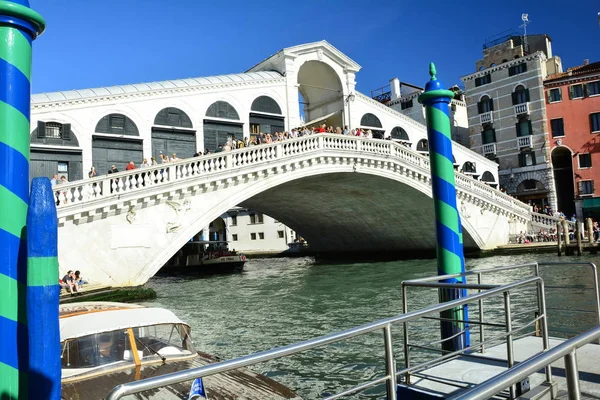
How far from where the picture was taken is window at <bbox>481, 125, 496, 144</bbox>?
2953 centimetres

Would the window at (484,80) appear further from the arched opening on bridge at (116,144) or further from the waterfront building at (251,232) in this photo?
the arched opening on bridge at (116,144)

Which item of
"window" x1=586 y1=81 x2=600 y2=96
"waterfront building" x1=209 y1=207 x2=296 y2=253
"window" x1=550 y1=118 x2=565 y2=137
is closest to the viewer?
"window" x1=586 y1=81 x2=600 y2=96

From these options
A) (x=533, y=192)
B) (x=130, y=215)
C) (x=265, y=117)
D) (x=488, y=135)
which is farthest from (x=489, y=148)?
(x=130, y=215)

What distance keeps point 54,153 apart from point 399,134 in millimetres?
17031

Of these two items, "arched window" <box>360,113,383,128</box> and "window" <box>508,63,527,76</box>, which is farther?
"window" <box>508,63,527,76</box>

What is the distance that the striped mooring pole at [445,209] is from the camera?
15.3 ft

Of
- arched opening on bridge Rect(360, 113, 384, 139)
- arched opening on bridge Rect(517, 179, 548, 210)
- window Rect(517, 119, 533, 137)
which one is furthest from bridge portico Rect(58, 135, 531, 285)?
window Rect(517, 119, 533, 137)

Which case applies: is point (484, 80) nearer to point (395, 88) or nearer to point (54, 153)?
point (395, 88)

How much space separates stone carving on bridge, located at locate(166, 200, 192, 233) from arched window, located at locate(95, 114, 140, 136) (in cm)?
436

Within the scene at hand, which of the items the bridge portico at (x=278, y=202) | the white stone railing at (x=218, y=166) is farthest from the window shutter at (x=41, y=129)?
the bridge portico at (x=278, y=202)

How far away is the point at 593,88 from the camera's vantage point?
25.7m

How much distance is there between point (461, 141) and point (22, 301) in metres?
33.8

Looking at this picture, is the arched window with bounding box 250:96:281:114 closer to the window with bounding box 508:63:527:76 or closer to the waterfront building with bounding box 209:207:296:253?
the window with bounding box 508:63:527:76

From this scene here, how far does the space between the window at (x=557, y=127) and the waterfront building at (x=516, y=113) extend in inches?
14.8
